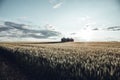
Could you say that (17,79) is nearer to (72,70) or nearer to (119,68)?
(72,70)

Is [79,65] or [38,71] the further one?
[38,71]

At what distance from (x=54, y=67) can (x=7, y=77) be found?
349 centimetres

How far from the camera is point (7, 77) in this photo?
13203mm

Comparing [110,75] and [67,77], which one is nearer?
[110,75]

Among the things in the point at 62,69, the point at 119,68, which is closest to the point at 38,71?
the point at 62,69

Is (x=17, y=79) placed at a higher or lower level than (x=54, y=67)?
lower

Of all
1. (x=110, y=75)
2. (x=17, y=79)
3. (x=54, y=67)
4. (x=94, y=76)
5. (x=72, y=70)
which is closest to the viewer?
(x=110, y=75)

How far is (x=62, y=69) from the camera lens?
11062mm

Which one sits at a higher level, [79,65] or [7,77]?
[79,65]

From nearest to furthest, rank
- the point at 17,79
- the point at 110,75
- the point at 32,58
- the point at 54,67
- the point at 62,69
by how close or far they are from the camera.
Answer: the point at 110,75 → the point at 62,69 → the point at 54,67 → the point at 17,79 → the point at 32,58

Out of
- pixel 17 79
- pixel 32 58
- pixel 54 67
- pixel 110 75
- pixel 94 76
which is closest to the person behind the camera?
pixel 110 75

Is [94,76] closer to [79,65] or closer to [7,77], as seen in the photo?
[79,65]

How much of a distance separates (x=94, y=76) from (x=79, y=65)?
1.66 meters

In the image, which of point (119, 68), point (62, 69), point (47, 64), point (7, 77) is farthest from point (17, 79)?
point (119, 68)
